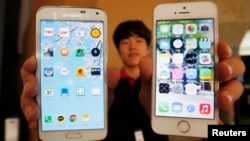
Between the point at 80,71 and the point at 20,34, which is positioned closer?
the point at 80,71

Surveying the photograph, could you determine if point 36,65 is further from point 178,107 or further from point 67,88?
point 178,107

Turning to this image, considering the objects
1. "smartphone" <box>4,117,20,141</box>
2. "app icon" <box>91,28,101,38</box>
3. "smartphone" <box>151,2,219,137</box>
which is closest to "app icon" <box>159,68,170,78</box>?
"smartphone" <box>151,2,219,137</box>

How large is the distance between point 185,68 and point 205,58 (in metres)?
0.03

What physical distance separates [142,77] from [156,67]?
0.03 m

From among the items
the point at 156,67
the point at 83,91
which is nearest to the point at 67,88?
the point at 83,91

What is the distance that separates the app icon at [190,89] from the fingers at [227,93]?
0.03 m

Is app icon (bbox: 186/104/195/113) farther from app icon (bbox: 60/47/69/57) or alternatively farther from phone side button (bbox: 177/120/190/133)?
app icon (bbox: 60/47/69/57)

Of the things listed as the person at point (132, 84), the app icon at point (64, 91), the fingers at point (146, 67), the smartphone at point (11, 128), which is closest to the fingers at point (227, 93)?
the person at point (132, 84)

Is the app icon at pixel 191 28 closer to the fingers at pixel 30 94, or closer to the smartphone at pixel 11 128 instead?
the fingers at pixel 30 94

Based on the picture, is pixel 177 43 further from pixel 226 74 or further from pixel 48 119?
pixel 48 119

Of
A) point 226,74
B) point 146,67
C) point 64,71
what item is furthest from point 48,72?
point 226,74

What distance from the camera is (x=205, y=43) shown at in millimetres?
410

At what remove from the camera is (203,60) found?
410mm

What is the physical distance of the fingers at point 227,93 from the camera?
0.39m
